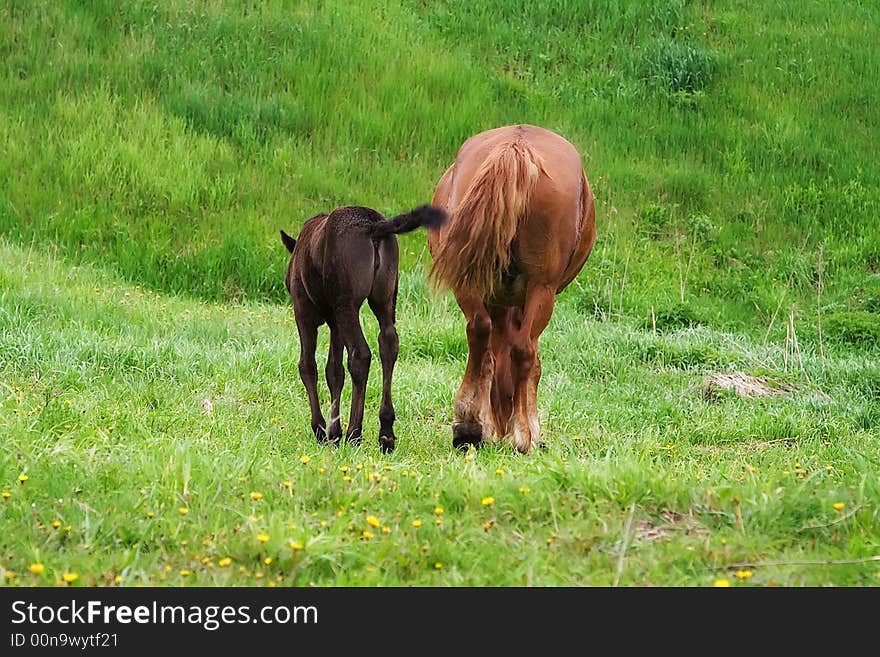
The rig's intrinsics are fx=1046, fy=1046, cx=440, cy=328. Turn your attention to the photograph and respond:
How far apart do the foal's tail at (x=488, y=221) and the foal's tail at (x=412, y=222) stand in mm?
206

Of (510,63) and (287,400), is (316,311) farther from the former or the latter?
(510,63)

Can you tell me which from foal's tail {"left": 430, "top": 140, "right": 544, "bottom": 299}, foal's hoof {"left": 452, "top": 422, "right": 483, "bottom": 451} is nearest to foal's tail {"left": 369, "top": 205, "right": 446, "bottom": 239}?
foal's tail {"left": 430, "top": 140, "right": 544, "bottom": 299}

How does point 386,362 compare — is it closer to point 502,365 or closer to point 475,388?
point 475,388

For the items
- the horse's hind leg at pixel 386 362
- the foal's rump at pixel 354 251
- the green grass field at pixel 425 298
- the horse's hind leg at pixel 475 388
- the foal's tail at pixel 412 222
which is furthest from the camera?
the horse's hind leg at pixel 475 388

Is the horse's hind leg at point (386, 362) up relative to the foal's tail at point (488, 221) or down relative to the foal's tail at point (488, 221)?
down

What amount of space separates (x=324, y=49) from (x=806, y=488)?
13.4 m

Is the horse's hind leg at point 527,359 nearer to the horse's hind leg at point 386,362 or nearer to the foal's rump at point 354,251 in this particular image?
the horse's hind leg at point 386,362

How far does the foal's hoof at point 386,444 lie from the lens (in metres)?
5.73

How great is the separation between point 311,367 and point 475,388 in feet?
3.15

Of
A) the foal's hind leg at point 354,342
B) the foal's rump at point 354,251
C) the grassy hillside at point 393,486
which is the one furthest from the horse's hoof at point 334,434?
the foal's rump at point 354,251

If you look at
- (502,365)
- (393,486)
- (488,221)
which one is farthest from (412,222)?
(393,486)

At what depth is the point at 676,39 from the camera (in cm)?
1820

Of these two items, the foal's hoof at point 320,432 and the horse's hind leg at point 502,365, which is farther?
the horse's hind leg at point 502,365

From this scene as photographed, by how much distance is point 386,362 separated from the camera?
5.72 m
